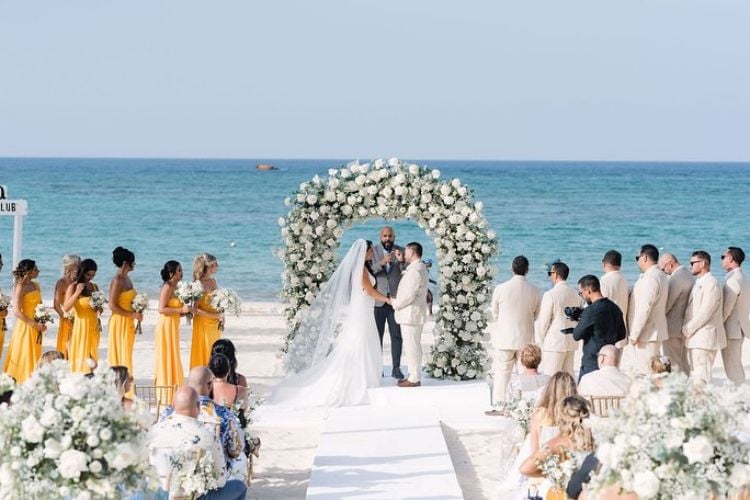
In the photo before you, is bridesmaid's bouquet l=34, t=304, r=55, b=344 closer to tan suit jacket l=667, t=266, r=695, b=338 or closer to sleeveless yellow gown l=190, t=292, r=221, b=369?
sleeveless yellow gown l=190, t=292, r=221, b=369

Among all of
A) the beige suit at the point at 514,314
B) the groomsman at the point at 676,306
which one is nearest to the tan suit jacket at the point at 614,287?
the groomsman at the point at 676,306

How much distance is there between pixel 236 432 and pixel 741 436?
131 inches

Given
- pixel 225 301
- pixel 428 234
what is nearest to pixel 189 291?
pixel 225 301

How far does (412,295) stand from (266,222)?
39730 millimetres

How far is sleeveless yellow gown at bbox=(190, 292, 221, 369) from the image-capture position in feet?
39.3

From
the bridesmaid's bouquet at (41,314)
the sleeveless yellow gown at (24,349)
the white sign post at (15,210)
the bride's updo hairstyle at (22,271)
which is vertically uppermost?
the white sign post at (15,210)

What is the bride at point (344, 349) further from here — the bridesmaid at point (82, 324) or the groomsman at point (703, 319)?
the groomsman at point (703, 319)

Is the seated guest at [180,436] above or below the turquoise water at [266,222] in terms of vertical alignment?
above

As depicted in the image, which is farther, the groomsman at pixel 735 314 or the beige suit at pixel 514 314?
the groomsman at pixel 735 314

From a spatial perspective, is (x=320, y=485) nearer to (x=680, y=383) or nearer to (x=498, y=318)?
(x=498, y=318)

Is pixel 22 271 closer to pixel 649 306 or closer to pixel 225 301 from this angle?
pixel 225 301

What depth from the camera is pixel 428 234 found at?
13070 millimetres

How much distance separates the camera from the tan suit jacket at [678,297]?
1203 cm

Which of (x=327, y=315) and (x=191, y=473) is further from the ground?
(x=327, y=315)
